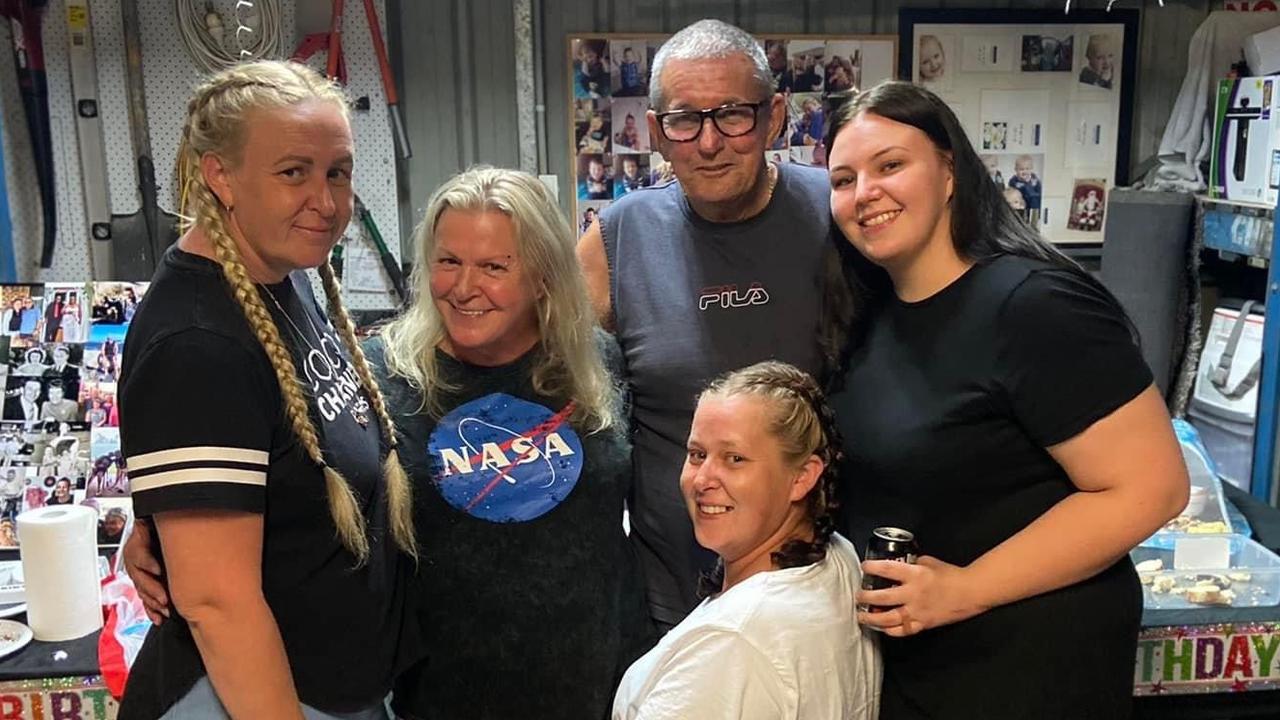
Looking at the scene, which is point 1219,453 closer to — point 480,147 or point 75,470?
point 480,147

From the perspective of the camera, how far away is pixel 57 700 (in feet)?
6.45

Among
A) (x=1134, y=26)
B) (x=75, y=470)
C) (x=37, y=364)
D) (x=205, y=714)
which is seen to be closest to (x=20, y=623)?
(x=75, y=470)

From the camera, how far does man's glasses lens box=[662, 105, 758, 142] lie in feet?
5.82

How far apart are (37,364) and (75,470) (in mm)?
286

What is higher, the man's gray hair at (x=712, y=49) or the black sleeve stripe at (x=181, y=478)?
the man's gray hair at (x=712, y=49)

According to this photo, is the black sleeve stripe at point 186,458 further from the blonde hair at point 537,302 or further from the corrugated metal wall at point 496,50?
the corrugated metal wall at point 496,50

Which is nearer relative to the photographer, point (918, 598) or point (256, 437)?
point (256, 437)

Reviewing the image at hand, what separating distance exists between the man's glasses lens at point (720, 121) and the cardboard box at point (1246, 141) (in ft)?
8.76

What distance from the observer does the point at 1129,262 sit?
13.3 feet

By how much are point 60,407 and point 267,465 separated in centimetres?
164

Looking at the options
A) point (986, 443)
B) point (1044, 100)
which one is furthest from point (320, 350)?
point (1044, 100)

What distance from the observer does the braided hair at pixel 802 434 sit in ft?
4.56

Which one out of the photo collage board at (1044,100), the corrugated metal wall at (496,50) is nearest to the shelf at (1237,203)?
the photo collage board at (1044,100)

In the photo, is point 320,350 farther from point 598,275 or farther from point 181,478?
point 598,275
